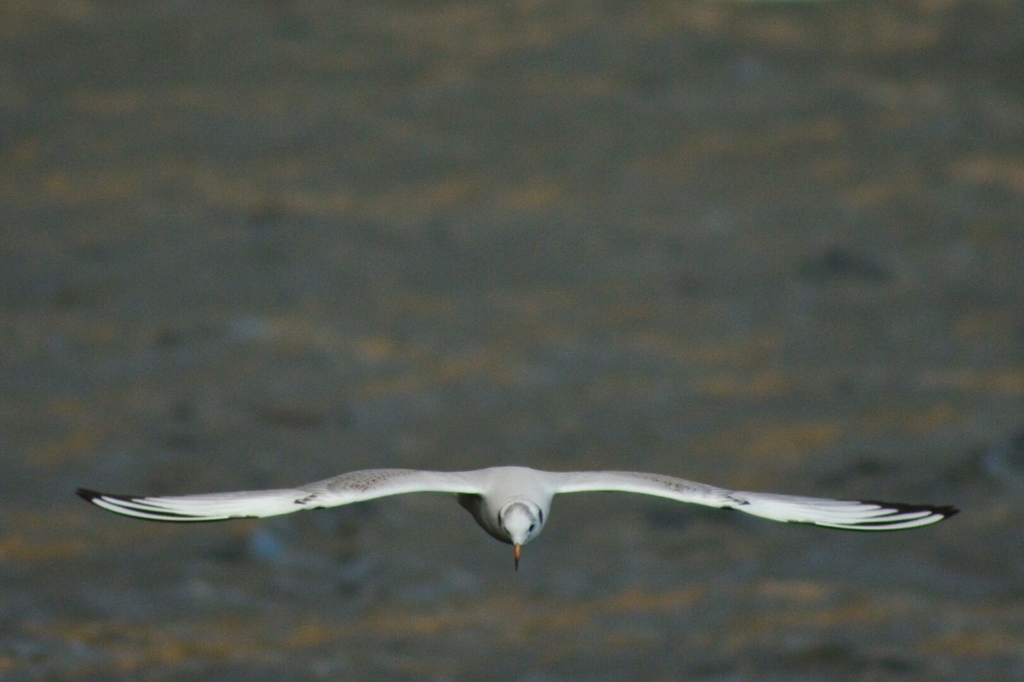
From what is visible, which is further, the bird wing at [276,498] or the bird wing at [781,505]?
the bird wing at [781,505]

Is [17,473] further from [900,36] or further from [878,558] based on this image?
[900,36]

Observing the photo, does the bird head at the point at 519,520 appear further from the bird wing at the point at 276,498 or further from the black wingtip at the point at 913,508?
the black wingtip at the point at 913,508

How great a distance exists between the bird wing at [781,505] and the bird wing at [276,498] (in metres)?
0.64

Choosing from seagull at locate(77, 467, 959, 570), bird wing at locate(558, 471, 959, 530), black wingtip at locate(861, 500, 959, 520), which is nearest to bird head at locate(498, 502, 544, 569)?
seagull at locate(77, 467, 959, 570)

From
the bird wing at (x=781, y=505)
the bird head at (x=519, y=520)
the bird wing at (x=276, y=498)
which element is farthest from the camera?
the bird wing at (x=781, y=505)

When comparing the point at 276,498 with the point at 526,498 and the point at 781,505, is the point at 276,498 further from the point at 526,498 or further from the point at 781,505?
the point at 781,505

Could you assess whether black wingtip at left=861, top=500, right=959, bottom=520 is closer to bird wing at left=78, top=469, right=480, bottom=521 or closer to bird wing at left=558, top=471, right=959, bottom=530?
bird wing at left=558, top=471, right=959, bottom=530

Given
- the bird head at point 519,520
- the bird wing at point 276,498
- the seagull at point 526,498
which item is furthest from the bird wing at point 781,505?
the bird wing at point 276,498

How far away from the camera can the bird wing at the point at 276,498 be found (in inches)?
303

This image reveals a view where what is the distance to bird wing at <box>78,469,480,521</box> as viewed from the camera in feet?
25.2

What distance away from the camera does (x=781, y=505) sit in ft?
27.9

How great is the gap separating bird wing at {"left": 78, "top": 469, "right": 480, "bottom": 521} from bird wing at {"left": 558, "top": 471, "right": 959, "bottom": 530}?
639 mm

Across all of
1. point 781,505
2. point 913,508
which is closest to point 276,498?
point 781,505

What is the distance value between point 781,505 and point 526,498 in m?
1.20
